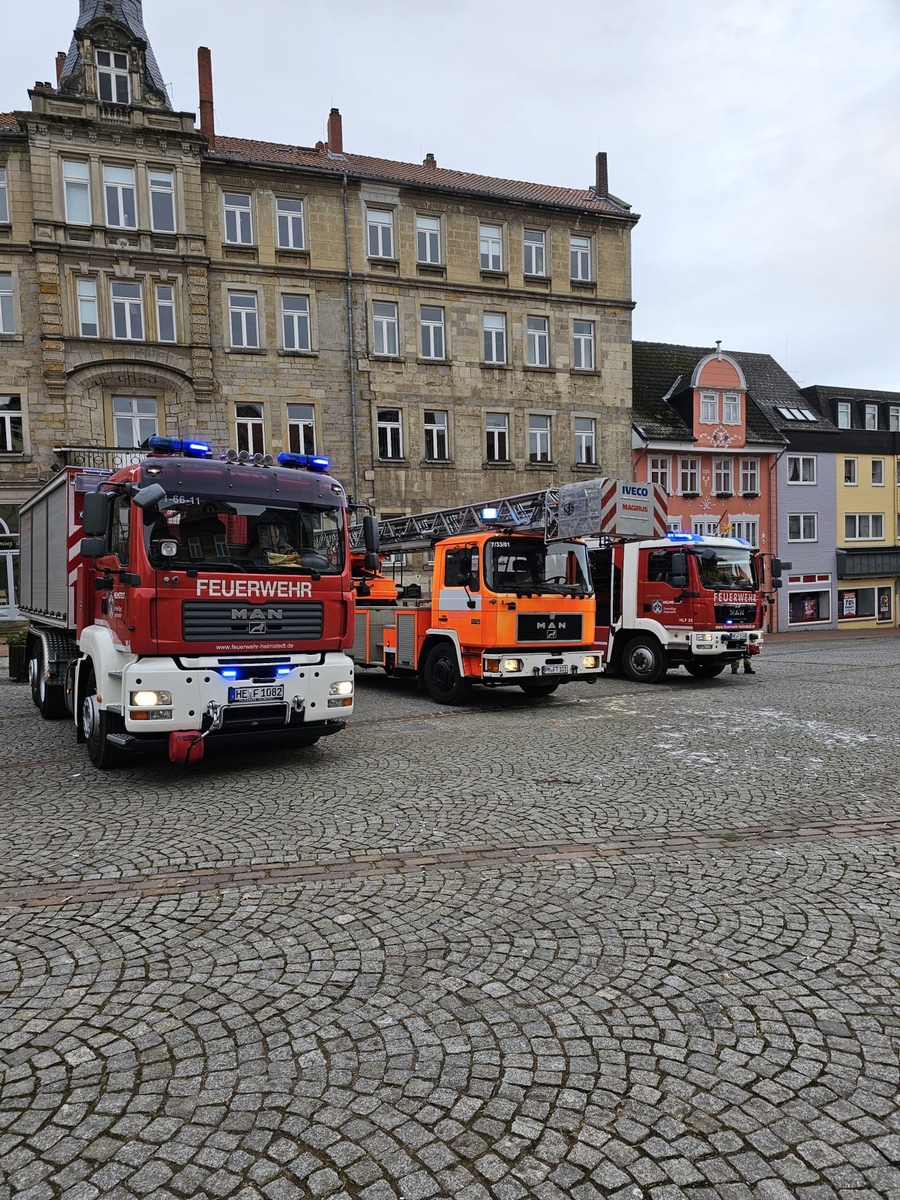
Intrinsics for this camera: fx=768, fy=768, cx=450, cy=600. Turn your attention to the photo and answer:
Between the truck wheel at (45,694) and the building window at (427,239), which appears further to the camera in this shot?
the building window at (427,239)

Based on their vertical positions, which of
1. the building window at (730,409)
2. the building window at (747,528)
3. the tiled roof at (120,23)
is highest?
the tiled roof at (120,23)

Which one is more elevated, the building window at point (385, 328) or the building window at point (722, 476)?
the building window at point (385, 328)

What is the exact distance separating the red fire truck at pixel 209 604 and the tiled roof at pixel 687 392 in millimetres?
27359

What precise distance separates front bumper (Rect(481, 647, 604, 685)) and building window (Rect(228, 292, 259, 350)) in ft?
63.9

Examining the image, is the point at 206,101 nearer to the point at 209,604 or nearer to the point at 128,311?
the point at 128,311

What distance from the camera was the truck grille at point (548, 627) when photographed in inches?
452

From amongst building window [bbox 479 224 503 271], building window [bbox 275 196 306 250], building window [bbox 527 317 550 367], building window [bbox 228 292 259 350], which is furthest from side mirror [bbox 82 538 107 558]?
building window [bbox 479 224 503 271]

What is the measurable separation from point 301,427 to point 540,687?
17451mm

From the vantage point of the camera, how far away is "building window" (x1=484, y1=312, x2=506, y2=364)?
1172 inches

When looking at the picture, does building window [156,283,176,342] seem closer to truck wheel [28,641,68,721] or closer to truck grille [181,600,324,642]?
truck wheel [28,641,68,721]

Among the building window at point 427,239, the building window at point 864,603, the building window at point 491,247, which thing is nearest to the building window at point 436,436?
the building window at point 427,239

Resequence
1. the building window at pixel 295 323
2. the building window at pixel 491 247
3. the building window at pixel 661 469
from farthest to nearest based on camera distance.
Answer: the building window at pixel 661 469 → the building window at pixel 491 247 → the building window at pixel 295 323

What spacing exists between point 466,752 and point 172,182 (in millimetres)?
24854

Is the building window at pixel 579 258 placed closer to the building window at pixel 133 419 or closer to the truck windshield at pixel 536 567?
the building window at pixel 133 419
